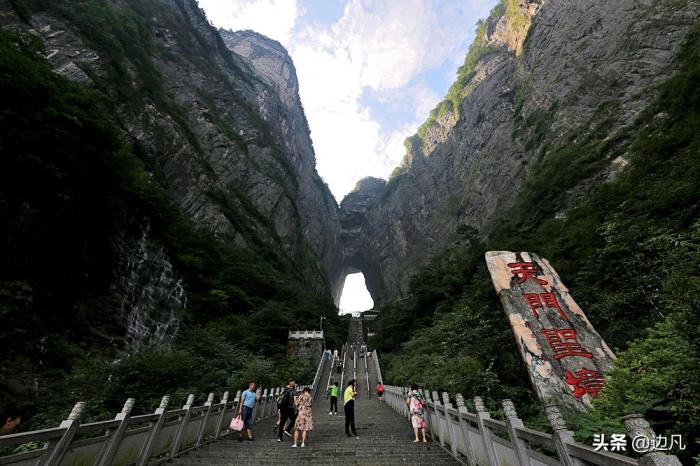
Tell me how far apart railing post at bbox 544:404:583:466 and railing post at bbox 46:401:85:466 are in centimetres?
393

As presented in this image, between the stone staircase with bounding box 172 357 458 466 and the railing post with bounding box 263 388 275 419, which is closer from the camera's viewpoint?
the stone staircase with bounding box 172 357 458 466

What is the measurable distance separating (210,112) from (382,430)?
128ft

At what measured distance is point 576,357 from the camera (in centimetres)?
686

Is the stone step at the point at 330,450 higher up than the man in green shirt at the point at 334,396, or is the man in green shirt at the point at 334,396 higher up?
the man in green shirt at the point at 334,396

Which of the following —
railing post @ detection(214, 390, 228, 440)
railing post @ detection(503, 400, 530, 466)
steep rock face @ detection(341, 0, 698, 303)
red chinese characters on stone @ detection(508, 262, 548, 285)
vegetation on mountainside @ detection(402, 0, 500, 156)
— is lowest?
railing post @ detection(503, 400, 530, 466)

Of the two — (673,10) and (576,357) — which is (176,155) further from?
(673,10)

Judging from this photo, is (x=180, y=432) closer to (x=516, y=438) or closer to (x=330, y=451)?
(x=330, y=451)

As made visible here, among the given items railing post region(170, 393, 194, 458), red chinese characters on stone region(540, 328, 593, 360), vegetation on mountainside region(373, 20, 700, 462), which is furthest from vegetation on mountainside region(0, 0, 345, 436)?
red chinese characters on stone region(540, 328, 593, 360)

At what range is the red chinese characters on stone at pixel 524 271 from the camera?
863 centimetres

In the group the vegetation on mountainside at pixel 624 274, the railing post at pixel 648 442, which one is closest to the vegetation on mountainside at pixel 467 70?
the vegetation on mountainside at pixel 624 274

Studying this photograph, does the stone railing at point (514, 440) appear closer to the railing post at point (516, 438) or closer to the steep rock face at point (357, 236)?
the railing post at point (516, 438)

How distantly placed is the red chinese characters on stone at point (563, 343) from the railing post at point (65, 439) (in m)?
7.39

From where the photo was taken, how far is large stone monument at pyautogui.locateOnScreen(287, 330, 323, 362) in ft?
81.4

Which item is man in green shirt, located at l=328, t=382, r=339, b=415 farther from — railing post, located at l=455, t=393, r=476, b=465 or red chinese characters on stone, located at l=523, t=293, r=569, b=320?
railing post, located at l=455, t=393, r=476, b=465
